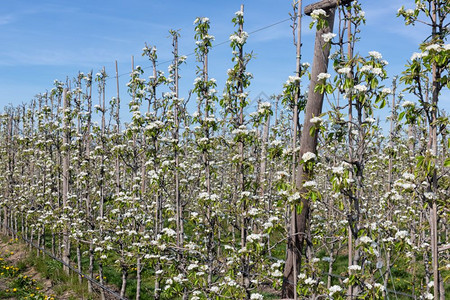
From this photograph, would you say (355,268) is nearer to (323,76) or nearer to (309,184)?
(309,184)

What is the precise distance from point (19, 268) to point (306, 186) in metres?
11.5

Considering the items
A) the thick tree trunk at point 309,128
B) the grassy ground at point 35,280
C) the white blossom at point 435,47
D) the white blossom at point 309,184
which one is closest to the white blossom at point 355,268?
the thick tree trunk at point 309,128

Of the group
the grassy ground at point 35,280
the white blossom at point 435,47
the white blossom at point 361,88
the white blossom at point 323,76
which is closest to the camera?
the white blossom at point 435,47

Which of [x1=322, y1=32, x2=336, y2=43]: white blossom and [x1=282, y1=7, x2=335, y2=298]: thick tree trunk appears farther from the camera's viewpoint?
[x1=282, y1=7, x2=335, y2=298]: thick tree trunk

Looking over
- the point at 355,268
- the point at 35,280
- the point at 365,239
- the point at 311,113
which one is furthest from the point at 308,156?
the point at 35,280

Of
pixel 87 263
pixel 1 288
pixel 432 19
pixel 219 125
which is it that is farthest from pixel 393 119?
pixel 1 288

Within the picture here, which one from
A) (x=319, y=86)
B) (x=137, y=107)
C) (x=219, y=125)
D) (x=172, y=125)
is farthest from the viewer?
(x=137, y=107)

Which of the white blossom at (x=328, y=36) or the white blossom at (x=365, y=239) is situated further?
the white blossom at (x=328, y=36)

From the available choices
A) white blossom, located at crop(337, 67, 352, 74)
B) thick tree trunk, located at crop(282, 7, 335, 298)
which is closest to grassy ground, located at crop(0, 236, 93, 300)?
thick tree trunk, located at crop(282, 7, 335, 298)

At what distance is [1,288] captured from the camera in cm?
1023

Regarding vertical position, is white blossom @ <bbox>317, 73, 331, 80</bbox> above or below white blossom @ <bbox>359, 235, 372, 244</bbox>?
above

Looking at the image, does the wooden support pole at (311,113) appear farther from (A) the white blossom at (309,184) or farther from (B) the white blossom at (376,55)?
(B) the white blossom at (376,55)

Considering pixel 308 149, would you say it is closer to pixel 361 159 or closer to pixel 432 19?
pixel 361 159

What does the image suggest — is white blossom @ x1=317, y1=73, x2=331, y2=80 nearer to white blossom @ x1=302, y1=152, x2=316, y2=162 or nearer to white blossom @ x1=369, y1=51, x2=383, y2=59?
white blossom @ x1=369, y1=51, x2=383, y2=59
